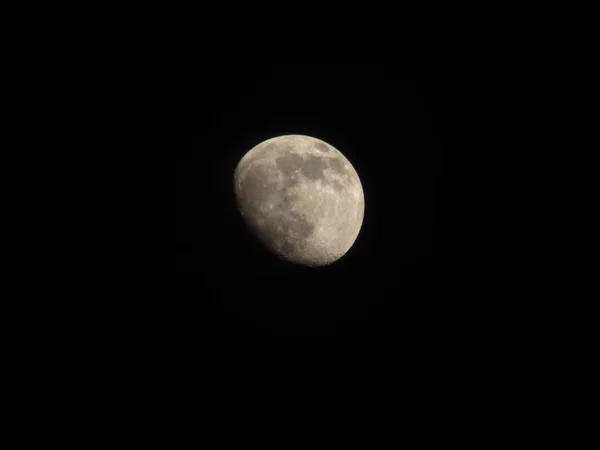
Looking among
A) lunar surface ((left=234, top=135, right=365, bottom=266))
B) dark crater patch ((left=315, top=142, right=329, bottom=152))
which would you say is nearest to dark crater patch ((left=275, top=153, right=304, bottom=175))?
lunar surface ((left=234, top=135, right=365, bottom=266))

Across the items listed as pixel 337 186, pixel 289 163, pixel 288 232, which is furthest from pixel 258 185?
pixel 337 186

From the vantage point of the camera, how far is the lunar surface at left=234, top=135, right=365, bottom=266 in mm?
2596

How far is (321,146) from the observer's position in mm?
2896

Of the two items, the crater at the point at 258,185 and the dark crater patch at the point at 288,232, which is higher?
the crater at the point at 258,185

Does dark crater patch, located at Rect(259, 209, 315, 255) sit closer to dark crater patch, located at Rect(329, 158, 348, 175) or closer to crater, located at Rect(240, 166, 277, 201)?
crater, located at Rect(240, 166, 277, 201)

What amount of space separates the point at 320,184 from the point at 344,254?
2.05 ft

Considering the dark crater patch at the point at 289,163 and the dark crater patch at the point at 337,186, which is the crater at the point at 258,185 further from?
the dark crater patch at the point at 337,186

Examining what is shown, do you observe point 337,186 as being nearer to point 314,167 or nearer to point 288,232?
point 314,167

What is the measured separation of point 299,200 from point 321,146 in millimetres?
562

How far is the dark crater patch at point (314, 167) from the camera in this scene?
2.64m

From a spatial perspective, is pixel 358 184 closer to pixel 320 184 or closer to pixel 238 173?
pixel 320 184

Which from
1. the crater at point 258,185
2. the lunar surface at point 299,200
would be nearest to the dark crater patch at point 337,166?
the lunar surface at point 299,200

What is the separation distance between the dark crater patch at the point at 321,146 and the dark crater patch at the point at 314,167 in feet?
0.43

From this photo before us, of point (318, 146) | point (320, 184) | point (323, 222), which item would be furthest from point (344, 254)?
point (318, 146)
